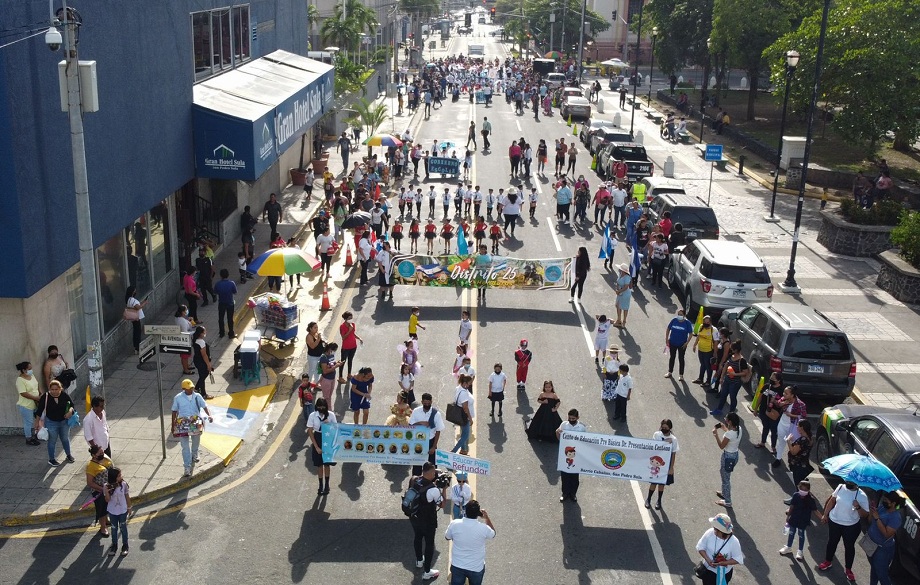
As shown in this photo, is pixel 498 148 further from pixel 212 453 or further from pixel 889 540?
pixel 889 540

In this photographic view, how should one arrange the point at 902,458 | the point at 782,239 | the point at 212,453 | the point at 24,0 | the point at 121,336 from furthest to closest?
the point at 782,239 → the point at 121,336 → the point at 212,453 → the point at 24,0 → the point at 902,458

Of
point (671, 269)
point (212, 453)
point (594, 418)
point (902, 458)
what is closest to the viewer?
point (902, 458)

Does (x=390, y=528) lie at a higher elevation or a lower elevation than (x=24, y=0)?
lower

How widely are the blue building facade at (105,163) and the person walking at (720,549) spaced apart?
34.1 feet

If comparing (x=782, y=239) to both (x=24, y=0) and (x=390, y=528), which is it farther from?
(x=24, y=0)

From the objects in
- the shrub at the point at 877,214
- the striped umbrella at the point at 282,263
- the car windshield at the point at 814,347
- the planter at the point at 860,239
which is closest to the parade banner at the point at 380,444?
the striped umbrella at the point at 282,263

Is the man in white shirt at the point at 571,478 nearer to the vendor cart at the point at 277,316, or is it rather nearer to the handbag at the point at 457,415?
the handbag at the point at 457,415

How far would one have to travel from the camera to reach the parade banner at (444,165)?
3959 centimetres

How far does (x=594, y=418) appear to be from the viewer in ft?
56.5

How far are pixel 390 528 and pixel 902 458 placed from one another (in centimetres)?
697

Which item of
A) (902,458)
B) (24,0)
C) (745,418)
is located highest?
(24,0)

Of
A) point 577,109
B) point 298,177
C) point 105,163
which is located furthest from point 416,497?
point 577,109

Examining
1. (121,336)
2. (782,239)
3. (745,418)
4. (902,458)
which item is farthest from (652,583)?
(782,239)

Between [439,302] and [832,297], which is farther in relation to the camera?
[832,297]
